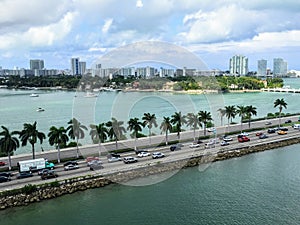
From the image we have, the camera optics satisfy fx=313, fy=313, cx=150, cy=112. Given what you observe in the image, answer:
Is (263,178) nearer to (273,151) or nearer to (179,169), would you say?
(179,169)

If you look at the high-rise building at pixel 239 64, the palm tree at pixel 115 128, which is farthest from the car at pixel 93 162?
the high-rise building at pixel 239 64

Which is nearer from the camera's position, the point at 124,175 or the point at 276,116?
the point at 124,175

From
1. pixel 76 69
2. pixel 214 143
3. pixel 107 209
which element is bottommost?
pixel 107 209

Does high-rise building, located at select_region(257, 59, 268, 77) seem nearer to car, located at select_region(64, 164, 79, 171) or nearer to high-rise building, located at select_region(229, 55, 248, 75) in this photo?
high-rise building, located at select_region(229, 55, 248, 75)

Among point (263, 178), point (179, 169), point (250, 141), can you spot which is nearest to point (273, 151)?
point (250, 141)

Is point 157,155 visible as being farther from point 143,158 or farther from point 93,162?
point 93,162

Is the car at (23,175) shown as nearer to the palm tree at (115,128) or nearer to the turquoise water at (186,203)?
the turquoise water at (186,203)
